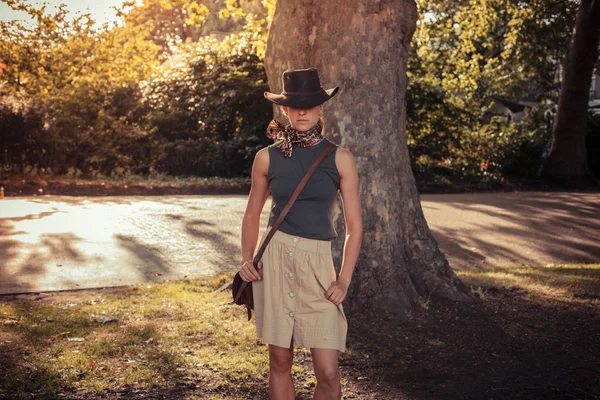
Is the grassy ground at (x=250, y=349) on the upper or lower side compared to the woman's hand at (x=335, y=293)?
lower

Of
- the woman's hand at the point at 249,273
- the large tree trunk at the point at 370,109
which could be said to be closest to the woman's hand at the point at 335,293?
the woman's hand at the point at 249,273

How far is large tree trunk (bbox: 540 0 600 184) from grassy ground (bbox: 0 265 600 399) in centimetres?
1260

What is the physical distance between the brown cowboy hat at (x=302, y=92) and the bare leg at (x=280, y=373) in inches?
45.3

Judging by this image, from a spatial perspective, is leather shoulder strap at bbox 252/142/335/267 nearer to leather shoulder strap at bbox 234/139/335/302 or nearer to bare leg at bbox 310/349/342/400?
leather shoulder strap at bbox 234/139/335/302

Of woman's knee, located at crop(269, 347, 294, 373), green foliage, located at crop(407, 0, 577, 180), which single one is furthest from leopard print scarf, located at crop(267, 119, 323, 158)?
green foliage, located at crop(407, 0, 577, 180)

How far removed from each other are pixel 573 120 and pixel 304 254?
57.5ft

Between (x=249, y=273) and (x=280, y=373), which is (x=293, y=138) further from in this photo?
(x=280, y=373)

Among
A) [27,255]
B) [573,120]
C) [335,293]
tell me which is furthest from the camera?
[573,120]

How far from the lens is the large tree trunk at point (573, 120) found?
1922 cm

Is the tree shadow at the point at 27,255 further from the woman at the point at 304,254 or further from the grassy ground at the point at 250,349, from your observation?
the woman at the point at 304,254

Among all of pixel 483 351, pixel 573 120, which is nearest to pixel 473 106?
pixel 573 120

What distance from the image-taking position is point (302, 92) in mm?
3641

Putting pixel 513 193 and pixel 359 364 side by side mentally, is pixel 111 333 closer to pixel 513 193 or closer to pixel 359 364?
pixel 359 364

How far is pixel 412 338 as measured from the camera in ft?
19.9
